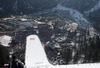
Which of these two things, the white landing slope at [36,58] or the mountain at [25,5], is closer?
the white landing slope at [36,58]

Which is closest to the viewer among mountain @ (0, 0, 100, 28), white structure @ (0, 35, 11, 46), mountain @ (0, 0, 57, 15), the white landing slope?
the white landing slope

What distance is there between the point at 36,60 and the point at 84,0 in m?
40.1

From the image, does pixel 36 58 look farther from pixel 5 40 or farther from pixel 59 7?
pixel 59 7

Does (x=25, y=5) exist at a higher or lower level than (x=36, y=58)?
higher

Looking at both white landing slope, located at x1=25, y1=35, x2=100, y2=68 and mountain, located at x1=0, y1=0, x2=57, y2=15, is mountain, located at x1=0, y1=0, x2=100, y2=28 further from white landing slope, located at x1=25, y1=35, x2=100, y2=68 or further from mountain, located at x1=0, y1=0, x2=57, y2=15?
white landing slope, located at x1=25, y1=35, x2=100, y2=68

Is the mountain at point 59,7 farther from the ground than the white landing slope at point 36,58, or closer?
farther from the ground

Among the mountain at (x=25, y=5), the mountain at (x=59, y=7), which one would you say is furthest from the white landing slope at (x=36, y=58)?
the mountain at (x=59, y=7)

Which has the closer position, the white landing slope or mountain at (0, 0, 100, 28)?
the white landing slope

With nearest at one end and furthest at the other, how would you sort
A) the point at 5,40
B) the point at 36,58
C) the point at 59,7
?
1. the point at 36,58
2. the point at 5,40
3. the point at 59,7

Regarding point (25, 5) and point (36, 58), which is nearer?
point (36, 58)

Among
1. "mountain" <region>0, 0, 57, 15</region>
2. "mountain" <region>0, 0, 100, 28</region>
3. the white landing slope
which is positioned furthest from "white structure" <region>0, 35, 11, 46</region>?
"mountain" <region>0, 0, 100, 28</region>

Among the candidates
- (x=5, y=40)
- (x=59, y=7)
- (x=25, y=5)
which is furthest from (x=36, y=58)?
(x=59, y=7)

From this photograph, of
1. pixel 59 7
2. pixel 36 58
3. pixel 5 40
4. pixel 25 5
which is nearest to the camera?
pixel 36 58

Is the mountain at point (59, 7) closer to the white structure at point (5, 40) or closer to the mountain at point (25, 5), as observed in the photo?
the mountain at point (25, 5)
